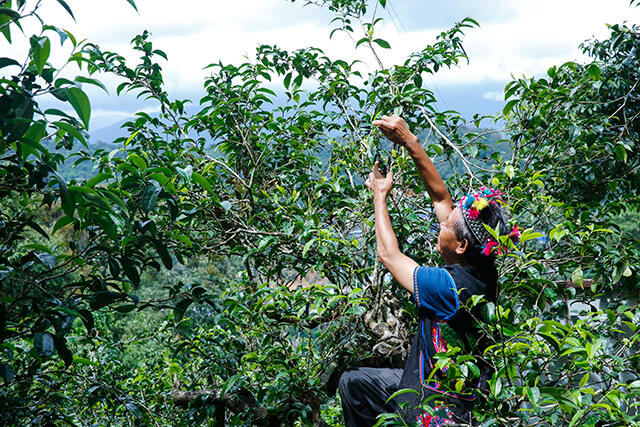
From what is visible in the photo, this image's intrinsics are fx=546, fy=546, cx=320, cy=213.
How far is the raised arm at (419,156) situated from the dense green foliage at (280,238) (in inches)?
4.4

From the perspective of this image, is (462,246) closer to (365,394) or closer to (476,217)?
(476,217)

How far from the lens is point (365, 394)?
2307mm

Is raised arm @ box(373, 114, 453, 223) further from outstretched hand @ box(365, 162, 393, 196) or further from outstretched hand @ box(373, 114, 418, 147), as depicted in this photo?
outstretched hand @ box(365, 162, 393, 196)

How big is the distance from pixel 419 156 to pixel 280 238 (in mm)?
739

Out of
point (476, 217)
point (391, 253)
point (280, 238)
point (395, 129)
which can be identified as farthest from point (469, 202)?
point (280, 238)

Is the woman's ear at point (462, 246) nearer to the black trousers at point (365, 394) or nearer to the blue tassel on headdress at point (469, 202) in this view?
the blue tassel on headdress at point (469, 202)

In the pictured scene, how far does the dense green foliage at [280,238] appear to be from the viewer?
1.54 m

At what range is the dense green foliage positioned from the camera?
60.6 inches

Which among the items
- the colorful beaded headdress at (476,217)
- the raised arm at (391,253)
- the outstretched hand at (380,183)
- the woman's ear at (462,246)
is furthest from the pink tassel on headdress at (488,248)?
the outstretched hand at (380,183)

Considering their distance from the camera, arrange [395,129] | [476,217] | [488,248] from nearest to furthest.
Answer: [488,248]
[476,217]
[395,129]

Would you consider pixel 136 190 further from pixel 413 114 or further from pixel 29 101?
pixel 413 114

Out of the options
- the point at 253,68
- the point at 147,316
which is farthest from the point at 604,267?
the point at 147,316

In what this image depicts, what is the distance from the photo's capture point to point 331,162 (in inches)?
127

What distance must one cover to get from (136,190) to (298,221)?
745 mm
